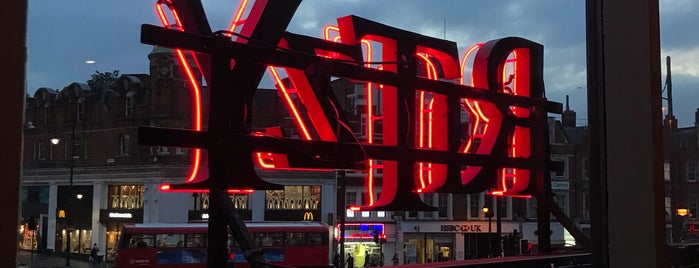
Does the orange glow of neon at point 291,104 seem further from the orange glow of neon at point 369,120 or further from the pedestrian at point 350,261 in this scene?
the pedestrian at point 350,261

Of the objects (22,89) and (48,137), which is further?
(48,137)

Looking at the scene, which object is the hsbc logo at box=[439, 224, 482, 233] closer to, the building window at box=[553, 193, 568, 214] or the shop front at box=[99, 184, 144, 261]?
the building window at box=[553, 193, 568, 214]

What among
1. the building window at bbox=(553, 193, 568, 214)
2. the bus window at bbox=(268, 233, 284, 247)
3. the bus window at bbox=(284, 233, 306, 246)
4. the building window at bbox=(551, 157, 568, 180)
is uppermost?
the building window at bbox=(551, 157, 568, 180)

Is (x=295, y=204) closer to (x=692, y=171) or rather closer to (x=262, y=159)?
(x=262, y=159)

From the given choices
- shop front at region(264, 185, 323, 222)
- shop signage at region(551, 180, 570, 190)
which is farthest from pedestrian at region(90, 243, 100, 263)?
shop signage at region(551, 180, 570, 190)

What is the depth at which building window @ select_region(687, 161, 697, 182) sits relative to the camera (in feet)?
12.0

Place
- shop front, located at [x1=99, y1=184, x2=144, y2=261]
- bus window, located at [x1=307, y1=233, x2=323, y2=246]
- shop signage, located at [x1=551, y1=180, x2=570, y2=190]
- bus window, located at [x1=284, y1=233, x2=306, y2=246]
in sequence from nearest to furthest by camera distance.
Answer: shop front, located at [x1=99, y1=184, x2=144, y2=261] < shop signage, located at [x1=551, y1=180, x2=570, y2=190] < bus window, located at [x1=307, y1=233, x2=323, y2=246] < bus window, located at [x1=284, y1=233, x2=306, y2=246]

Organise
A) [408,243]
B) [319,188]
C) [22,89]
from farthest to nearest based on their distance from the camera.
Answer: [408,243] < [319,188] < [22,89]

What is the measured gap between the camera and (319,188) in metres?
6.31

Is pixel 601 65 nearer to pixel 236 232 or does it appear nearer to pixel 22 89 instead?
pixel 236 232

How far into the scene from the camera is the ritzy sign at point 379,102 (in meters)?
3.30

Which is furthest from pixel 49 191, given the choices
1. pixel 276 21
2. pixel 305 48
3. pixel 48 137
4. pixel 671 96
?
pixel 671 96

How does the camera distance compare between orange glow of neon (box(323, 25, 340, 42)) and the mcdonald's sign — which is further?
the mcdonald's sign

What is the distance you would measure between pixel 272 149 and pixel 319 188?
9.42 ft
